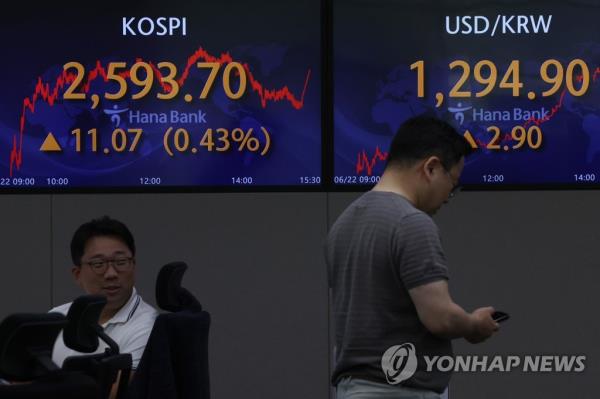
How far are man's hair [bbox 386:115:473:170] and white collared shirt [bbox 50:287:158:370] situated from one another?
1.05 meters

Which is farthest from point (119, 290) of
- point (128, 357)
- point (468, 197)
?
point (468, 197)

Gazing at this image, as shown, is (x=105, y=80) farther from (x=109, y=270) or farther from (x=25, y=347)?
(x=25, y=347)

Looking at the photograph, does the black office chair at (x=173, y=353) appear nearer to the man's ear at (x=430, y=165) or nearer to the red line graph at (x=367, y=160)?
the man's ear at (x=430, y=165)

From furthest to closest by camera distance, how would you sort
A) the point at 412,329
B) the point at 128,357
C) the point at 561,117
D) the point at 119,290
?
the point at 561,117
the point at 119,290
the point at 128,357
the point at 412,329

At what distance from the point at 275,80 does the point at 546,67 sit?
1.37 m

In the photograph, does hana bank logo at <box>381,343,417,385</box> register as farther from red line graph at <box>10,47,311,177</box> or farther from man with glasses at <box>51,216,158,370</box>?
red line graph at <box>10,47,311,177</box>

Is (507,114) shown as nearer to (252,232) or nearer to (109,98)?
(252,232)

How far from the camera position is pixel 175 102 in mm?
6312

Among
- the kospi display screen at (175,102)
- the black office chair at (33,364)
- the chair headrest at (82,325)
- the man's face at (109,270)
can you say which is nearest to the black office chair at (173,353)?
the man's face at (109,270)

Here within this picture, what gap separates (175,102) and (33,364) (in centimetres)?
375

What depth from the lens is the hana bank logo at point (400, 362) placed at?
3260 mm

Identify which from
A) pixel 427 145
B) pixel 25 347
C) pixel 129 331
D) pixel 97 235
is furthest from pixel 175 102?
pixel 25 347

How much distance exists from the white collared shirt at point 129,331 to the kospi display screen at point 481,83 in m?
2.34

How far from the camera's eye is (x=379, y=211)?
335 cm
